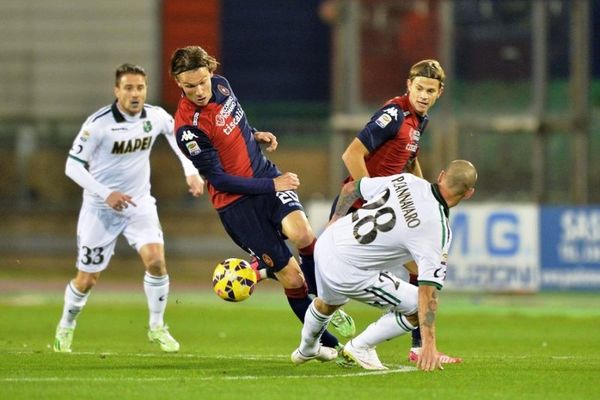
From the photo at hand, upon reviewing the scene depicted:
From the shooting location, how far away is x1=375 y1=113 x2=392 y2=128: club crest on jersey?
11.9 metres

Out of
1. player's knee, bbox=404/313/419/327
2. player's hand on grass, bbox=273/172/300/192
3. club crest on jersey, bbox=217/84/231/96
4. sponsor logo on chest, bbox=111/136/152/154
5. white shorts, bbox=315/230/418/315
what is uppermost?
club crest on jersey, bbox=217/84/231/96

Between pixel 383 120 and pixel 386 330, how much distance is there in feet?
6.36

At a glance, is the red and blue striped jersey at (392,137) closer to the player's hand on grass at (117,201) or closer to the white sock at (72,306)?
the player's hand on grass at (117,201)

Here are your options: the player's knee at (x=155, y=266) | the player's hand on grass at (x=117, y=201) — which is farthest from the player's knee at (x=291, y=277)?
the player's knee at (x=155, y=266)

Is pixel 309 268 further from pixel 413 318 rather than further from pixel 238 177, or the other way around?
pixel 413 318

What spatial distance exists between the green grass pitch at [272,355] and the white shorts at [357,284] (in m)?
0.53

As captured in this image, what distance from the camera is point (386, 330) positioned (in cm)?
1085

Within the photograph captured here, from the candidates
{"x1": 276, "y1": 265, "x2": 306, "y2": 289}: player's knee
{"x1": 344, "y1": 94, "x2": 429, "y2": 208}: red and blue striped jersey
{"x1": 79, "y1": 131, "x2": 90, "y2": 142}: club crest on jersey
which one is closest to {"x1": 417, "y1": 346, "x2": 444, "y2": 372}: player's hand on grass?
{"x1": 276, "y1": 265, "x2": 306, "y2": 289}: player's knee

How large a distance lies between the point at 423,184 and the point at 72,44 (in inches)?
836

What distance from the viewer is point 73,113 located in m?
29.7

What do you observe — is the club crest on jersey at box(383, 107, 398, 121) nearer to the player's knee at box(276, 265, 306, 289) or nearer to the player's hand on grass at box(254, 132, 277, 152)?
the player's hand on grass at box(254, 132, 277, 152)

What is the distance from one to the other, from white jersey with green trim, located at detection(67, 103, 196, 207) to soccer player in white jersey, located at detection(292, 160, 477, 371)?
3056 millimetres

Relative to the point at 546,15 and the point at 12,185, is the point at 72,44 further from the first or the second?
the point at 546,15

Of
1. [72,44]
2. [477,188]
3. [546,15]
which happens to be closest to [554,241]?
[477,188]
